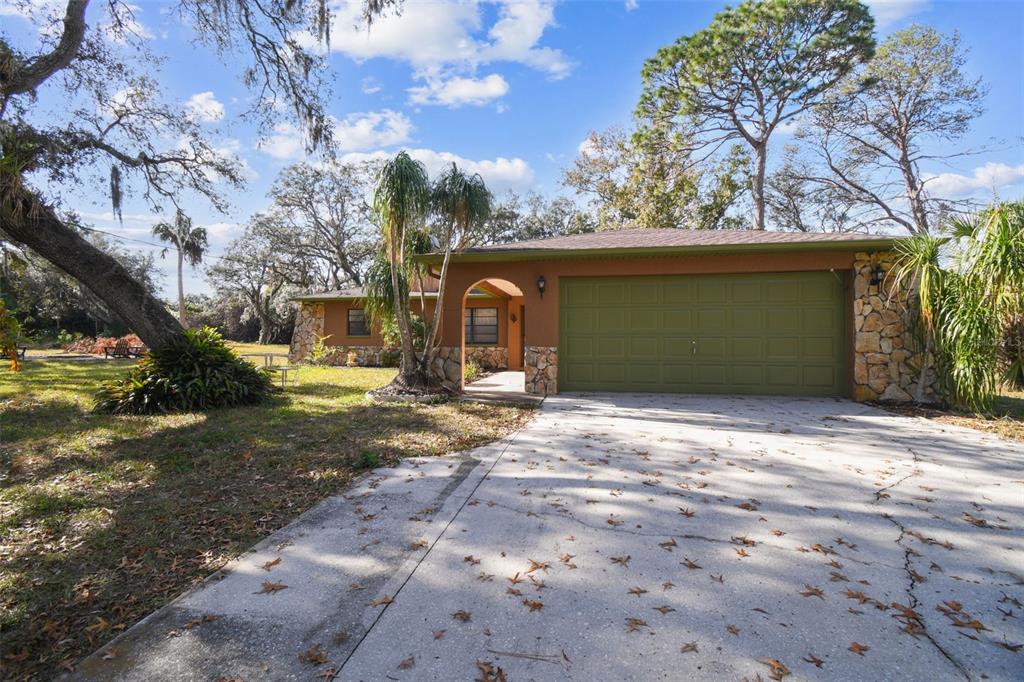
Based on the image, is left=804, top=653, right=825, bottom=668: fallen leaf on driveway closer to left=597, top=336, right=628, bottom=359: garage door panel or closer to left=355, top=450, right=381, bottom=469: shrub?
left=355, top=450, right=381, bottom=469: shrub

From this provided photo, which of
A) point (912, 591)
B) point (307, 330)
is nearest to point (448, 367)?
point (912, 591)

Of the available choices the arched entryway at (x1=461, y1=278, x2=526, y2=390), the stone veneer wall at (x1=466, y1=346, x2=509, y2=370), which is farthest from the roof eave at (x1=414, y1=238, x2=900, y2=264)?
the stone veneer wall at (x1=466, y1=346, x2=509, y2=370)

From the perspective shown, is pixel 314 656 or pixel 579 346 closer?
pixel 314 656

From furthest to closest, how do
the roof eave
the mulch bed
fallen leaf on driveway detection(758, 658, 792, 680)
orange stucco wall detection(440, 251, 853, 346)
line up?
orange stucco wall detection(440, 251, 853, 346), the roof eave, the mulch bed, fallen leaf on driveway detection(758, 658, 792, 680)

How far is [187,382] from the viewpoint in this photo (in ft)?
24.0

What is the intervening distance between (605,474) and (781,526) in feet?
4.75

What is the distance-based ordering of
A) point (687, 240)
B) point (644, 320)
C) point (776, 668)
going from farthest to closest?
point (644, 320)
point (687, 240)
point (776, 668)

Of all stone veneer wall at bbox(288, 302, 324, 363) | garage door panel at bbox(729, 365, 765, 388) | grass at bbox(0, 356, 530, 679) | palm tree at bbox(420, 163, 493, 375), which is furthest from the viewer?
stone veneer wall at bbox(288, 302, 324, 363)

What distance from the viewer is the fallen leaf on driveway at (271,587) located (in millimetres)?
2357

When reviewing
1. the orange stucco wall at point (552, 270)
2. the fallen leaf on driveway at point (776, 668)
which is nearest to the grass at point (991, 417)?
the orange stucco wall at point (552, 270)

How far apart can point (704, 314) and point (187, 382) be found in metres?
8.70

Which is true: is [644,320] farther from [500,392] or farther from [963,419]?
[963,419]

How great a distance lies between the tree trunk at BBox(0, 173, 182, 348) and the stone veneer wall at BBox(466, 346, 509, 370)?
873 centimetres

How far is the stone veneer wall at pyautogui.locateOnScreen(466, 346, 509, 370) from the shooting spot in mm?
15602
